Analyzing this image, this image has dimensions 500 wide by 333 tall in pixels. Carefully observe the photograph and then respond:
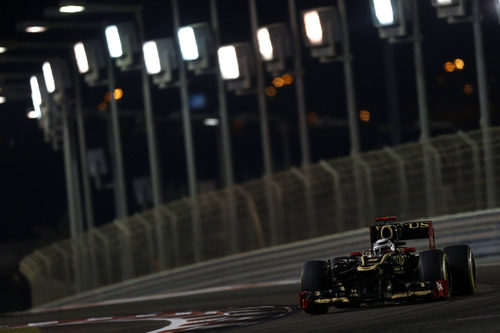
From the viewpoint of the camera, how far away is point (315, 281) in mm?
13727

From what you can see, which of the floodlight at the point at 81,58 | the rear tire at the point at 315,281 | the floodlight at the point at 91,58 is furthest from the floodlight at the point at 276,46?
the rear tire at the point at 315,281

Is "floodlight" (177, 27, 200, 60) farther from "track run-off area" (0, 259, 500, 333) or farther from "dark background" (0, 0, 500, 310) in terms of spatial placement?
"dark background" (0, 0, 500, 310)

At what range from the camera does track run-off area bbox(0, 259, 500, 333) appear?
36.4 feet

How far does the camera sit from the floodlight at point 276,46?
26109 mm

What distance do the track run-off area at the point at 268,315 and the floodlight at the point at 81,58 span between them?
10.7 metres

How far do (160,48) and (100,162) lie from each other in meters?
8.55

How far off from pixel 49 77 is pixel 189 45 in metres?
9.70

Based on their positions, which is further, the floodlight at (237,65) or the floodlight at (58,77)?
the floodlight at (58,77)

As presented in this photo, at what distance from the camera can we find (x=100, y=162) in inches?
1485

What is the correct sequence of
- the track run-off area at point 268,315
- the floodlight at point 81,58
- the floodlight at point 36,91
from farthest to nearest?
the floodlight at point 36,91, the floodlight at point 81,58, the track run-off area at point 268,315

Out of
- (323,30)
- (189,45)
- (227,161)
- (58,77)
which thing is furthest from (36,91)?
(323,30)

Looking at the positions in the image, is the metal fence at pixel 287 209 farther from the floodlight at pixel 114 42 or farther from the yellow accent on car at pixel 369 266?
the yellow accent on car at pixel 369 266

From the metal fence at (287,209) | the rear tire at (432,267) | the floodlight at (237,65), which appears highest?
the floodlight at (237,65)

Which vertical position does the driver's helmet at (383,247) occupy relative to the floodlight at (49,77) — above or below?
below
